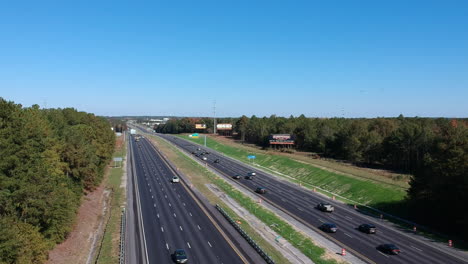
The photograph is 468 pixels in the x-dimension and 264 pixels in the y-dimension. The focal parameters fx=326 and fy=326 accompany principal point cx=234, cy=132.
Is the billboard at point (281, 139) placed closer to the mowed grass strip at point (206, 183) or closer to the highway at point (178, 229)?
the mowed grass strip at point (206, 183)

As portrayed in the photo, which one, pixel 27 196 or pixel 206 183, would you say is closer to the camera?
pixel 27 196

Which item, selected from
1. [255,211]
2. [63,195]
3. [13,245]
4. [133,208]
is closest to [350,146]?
[255,211]

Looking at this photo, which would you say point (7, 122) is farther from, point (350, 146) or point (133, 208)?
point (350, 146)

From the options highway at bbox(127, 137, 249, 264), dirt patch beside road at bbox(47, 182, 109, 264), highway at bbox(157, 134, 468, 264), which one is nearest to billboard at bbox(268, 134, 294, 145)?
highway at bbox(157, 134, 468, 264)

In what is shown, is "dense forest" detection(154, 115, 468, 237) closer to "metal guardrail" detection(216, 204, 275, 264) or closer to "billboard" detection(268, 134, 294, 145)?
"billboard" detection(268, 134, 294, 145)

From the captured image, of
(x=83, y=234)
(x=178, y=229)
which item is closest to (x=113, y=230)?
(x=83, y=234)

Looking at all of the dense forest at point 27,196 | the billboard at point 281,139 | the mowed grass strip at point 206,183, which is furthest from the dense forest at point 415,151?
the dense forest at point 27,196

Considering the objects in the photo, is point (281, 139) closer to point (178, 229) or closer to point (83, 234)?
point (178, 229)
